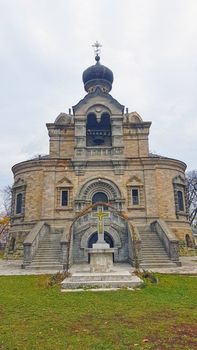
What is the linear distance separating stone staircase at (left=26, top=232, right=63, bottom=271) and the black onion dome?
1586 cm

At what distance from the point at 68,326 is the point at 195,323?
102 inches

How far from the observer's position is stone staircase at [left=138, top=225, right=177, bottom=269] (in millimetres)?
15703

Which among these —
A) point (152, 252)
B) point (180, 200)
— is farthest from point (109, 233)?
point (180, 200)

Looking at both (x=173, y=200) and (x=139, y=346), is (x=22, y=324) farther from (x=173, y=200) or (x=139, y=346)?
(x=173, y=200)

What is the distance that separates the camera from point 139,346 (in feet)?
15.1

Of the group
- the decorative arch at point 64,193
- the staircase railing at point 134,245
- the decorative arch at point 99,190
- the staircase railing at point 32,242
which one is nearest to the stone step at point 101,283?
the staircase railing at point 134,245

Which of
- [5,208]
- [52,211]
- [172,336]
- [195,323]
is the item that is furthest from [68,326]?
[5,208]

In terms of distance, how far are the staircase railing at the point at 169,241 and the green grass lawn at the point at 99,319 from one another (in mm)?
6858

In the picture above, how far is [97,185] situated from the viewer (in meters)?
21.7

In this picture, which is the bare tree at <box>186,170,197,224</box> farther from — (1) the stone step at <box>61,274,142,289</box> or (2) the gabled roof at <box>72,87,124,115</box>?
(1) the stone step at <box>61,274,142,289</box>

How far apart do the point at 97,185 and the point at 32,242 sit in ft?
23.5

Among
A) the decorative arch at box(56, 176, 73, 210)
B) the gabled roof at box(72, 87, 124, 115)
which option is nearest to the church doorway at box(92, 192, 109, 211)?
the decorative arch at box(56, 176, 73, 210)

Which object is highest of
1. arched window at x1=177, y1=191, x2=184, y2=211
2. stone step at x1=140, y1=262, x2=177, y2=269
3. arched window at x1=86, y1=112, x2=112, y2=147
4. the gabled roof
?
the gabled roof

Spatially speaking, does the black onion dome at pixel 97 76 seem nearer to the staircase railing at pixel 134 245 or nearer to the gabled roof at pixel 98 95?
the gabled roof at pixel 98 95
